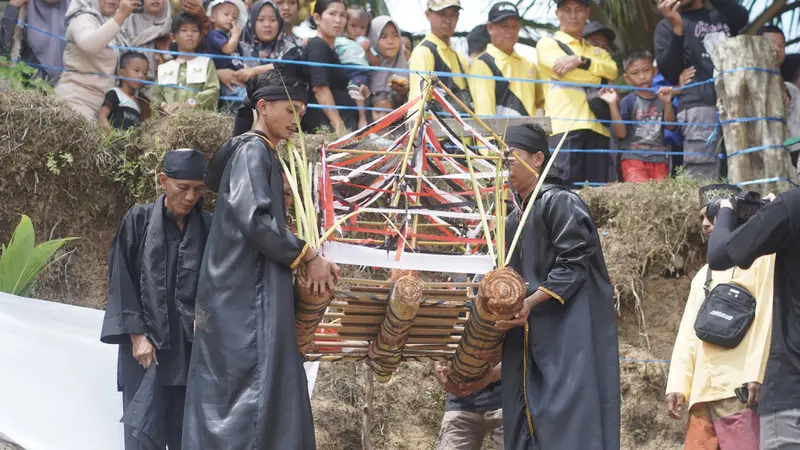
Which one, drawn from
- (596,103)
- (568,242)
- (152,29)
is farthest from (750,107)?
(152,29)

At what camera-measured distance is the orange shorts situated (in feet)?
28.3

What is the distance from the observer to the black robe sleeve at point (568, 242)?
482 centimetres

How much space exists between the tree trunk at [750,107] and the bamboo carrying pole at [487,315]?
390cm

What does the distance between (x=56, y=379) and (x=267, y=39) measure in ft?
11.9

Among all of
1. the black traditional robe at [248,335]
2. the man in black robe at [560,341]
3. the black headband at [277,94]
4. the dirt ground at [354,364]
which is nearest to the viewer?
the black traditional robe at [248,335]

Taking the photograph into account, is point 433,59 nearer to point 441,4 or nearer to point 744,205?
point 441,4

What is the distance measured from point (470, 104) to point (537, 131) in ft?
9.54

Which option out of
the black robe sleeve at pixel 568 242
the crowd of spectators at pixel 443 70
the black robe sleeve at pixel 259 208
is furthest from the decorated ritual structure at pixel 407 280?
the crowd of spectators at pixel 443 70

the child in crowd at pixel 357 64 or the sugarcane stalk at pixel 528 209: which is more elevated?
the child in crowd at pixel 357 64

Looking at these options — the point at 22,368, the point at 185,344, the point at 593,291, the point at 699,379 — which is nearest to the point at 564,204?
the point at 593,291

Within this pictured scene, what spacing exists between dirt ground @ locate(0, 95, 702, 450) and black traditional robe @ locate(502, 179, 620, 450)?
2.34 m

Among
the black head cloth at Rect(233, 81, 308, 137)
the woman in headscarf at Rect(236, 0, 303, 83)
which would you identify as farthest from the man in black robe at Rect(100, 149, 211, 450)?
the woman in headscarf at Rect(236, 0, 303, 83)

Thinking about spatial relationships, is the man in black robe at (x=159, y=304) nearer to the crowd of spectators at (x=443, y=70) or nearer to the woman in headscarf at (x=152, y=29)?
the crowd of spectators at (x=443, y=70)

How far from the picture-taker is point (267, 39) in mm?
8469
